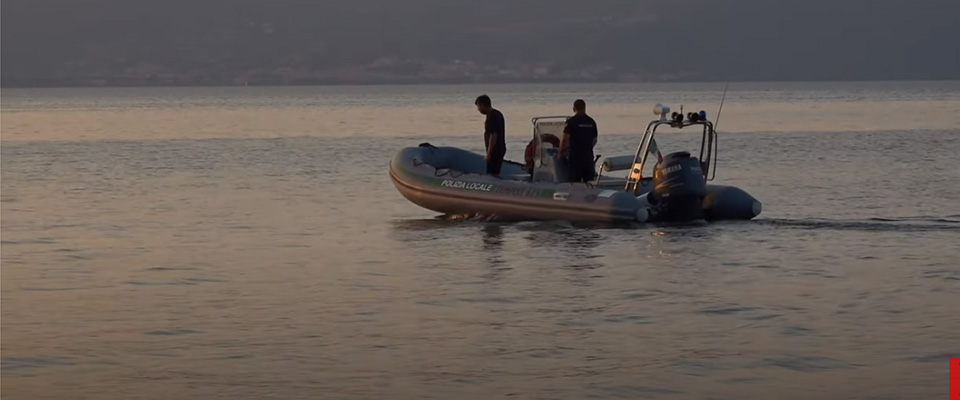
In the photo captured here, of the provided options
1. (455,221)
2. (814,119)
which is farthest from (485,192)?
(814,119)

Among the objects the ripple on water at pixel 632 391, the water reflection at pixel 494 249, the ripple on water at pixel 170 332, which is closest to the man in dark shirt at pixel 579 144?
the water reflection at pixel 494 249

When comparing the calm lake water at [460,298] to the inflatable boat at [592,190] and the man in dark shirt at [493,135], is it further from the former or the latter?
the man in dark shirt at [493,135]

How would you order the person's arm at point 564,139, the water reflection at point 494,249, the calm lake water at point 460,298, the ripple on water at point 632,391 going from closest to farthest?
1. the ripple on water at point 632,391
2. the calm lake water at point 460,298
3. the water reflection at point 494,249
4. the person's arm at point 564,139

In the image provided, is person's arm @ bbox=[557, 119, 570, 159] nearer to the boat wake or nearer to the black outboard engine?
the black outboard engine

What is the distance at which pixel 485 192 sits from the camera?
17750mm

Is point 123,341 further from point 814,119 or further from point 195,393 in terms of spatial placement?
point 814,119

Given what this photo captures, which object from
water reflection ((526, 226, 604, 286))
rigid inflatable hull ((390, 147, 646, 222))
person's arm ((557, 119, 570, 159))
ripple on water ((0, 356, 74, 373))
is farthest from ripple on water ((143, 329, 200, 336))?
person's arm ((557, 119, 570, 159))

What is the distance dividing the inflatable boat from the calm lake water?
21 cm

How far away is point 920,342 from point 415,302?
3.69 meters

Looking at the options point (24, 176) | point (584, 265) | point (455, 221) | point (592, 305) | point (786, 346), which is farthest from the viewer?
point (24, 176)

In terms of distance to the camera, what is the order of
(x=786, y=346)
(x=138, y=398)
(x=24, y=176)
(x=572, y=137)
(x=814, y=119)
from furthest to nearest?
(x=814, y=119) < (x=24, y=176) < (x=572, y=137) < (x=786, y=346) < (x=138, y=398)

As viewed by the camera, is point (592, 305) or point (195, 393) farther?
point (592, 305)

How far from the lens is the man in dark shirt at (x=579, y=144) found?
56.9 ft

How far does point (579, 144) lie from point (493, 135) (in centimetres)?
102
